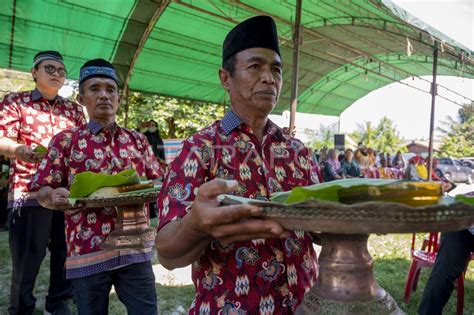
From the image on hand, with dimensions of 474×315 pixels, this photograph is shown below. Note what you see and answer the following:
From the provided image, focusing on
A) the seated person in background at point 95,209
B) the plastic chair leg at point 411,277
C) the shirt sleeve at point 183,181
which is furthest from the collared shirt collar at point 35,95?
the plastic chair leg at point 411,277

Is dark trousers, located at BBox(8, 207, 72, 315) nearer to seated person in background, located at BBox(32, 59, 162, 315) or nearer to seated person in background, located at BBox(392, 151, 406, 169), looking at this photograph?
seated person in background, located at BBox(32, 59, 162, 315)

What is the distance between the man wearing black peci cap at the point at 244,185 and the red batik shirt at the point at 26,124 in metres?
2.05

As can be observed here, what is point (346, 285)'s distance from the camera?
0.88m

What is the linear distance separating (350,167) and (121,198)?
10.5 meters

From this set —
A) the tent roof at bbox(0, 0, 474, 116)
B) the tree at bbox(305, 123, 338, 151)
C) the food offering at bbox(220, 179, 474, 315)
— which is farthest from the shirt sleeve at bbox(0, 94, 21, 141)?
the tree at bbox(305, 123, 338, 151)

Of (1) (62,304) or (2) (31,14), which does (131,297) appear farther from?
(2) (31,14)

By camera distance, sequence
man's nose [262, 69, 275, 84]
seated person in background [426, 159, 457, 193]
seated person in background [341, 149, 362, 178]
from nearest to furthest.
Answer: man's nose [262, 69, 275, 84]
seated person in background [426, 159, 457, 193]
seated person in background [341, 149, 362, 178]

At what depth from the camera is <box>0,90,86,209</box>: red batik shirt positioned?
2793 millimetres

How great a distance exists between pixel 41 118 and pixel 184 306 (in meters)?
2.07

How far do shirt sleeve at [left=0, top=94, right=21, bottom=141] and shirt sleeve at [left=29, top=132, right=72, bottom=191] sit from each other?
833mm

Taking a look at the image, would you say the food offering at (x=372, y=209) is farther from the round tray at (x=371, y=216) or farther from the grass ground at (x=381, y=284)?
the grass ground at (x=381, y=284)

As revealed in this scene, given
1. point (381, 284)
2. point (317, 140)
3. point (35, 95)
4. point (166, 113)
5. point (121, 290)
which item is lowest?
point (381, 284)

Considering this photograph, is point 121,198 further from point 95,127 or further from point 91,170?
point 95,127

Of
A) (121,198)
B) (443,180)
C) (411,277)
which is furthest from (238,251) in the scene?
(443,180)
